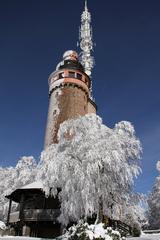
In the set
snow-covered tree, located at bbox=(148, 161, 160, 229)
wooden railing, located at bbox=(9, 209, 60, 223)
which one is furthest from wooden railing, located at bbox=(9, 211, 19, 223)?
snow-covered tree, located at bbox=(148, 161, 160, 229)

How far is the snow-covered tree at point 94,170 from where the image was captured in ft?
70.5

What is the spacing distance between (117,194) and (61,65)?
27.2 metres

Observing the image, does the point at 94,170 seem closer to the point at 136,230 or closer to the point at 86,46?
the point at 136,230

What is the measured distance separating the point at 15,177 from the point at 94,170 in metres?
27.6

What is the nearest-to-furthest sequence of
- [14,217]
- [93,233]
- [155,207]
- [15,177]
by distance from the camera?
1. [93,233]
2. [14,217]
3. [15,177]
4. [155,207]

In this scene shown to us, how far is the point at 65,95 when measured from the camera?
41.4 metres

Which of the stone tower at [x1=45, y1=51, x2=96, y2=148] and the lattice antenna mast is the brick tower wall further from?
the lattice antenna mast

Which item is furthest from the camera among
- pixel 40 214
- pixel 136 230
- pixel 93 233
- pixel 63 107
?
pixel 63 107

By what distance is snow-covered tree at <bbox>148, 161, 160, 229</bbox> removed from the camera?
152 ft

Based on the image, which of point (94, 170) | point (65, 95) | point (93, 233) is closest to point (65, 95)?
point (65, 95)

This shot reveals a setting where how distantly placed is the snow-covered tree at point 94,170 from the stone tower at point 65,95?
15.1 m

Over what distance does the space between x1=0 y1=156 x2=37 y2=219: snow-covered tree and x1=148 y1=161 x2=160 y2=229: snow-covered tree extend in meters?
19.4

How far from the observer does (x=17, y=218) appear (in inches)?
1185

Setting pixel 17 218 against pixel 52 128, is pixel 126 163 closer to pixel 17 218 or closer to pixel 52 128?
pixel 17 218
